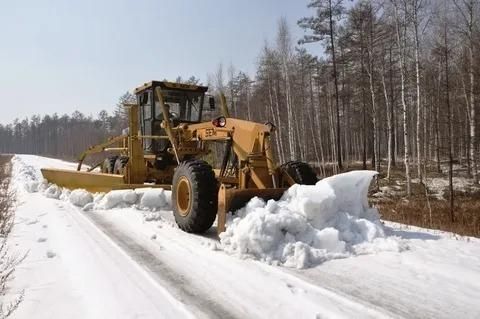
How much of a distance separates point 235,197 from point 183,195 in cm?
132

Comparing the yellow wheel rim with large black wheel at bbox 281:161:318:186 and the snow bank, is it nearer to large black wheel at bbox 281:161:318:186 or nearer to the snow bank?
large black wheel at bbox 281:161:318:186

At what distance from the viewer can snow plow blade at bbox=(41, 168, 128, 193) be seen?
10.1 meters

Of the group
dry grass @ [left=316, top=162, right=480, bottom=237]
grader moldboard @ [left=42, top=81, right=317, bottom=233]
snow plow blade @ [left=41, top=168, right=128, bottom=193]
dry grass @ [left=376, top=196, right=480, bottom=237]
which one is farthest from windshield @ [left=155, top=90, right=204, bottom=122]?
dry grass @ [left=376, top=196, right=480, bottom=237]

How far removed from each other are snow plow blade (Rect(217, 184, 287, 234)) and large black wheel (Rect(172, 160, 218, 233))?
0.30m

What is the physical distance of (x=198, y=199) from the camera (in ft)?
20.4

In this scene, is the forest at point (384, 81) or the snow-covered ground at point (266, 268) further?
the forest at point (384, 81)

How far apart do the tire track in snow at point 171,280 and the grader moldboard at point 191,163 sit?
3.10ft

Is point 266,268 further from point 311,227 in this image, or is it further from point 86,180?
point 86,180

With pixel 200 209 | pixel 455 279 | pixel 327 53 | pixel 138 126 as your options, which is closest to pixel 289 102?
pixel 327 53

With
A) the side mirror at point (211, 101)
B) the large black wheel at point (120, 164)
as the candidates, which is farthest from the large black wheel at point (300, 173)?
the large black wheel at point (120, 164)

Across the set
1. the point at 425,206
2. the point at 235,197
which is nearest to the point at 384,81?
the point at 425,206

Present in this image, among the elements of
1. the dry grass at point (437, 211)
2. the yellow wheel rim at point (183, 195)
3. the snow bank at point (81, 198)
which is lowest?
the dry grass at point (437, 211)

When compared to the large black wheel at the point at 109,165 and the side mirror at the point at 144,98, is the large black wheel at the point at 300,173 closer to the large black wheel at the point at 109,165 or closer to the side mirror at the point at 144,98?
the side mirror at the point at 144,98

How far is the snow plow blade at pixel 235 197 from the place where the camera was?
586cm
